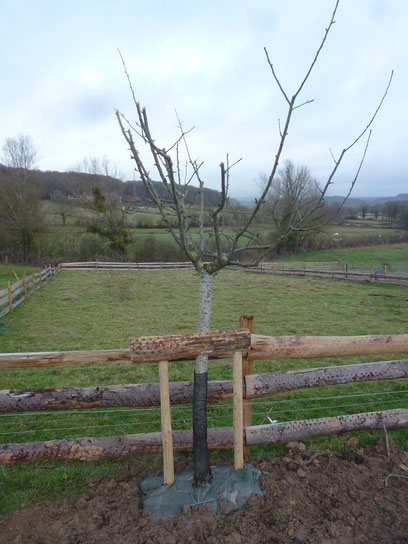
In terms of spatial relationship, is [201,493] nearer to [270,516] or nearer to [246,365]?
[270,516]

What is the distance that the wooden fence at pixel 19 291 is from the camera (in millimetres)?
12625

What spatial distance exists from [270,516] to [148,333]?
25.8ft

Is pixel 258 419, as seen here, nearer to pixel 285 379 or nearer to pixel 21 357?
pixel 285 379

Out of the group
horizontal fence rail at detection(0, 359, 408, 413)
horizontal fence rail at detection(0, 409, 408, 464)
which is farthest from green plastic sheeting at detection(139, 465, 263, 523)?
horizontal fence rail at detection(0, 359, 408, 413)

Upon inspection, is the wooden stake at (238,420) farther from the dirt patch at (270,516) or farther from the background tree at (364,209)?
the background tree at (364,209)

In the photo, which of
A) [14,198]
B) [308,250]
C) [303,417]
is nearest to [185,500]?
[303,417]

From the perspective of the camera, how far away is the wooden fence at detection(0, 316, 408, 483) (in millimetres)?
2734

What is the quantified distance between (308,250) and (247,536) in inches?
1556

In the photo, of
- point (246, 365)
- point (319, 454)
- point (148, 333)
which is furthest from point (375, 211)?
point (246, 365)

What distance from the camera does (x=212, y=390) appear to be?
3.54 meters

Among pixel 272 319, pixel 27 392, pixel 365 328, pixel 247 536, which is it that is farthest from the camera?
pixel 272 319

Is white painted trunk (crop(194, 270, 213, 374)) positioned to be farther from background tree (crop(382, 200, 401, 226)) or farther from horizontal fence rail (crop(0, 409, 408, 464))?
background tree (crop(382, 200, 401, 226))

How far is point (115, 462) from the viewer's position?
3.41 m

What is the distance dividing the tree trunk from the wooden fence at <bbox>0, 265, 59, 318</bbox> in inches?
456
